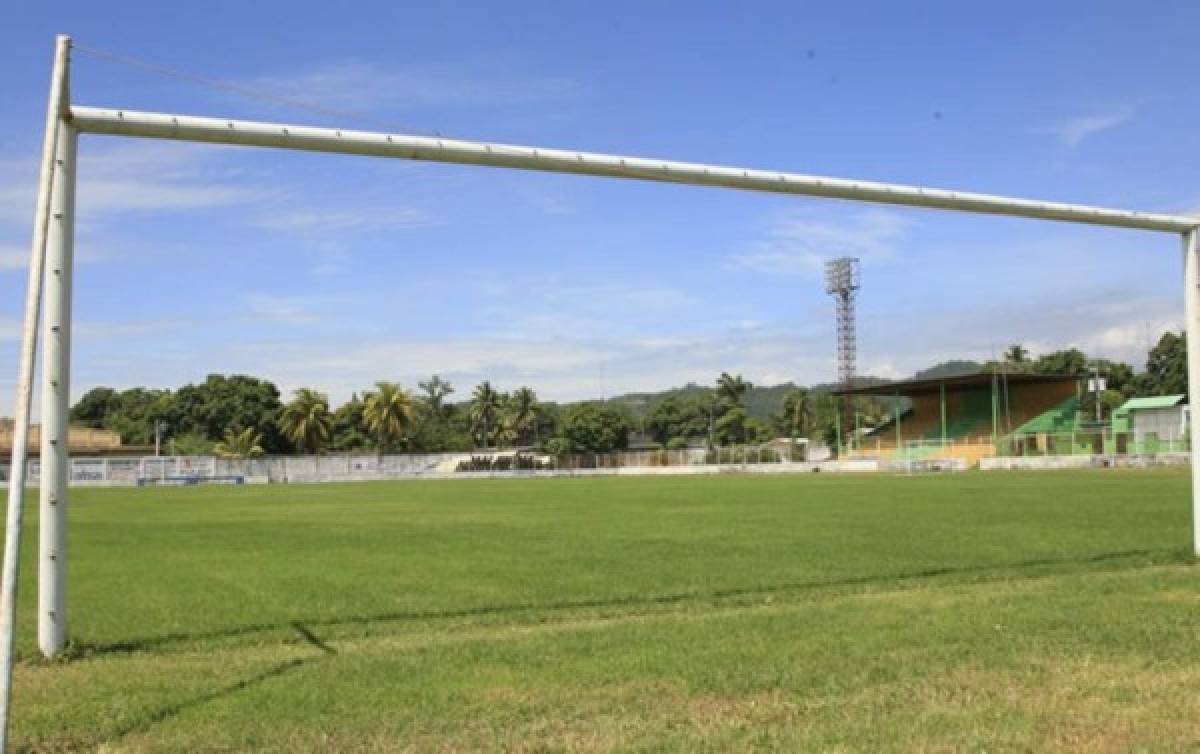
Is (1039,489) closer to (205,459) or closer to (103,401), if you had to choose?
(205,459)

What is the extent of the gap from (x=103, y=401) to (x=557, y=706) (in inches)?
5561

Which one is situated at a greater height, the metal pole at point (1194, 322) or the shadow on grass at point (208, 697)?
the metal pole at point (1194, 322)

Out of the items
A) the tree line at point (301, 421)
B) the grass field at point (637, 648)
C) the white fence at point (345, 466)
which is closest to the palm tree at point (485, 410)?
the tree line at point (301, 421)

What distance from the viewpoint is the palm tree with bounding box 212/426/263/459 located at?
4338 inches

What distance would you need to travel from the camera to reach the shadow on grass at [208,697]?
5578mm

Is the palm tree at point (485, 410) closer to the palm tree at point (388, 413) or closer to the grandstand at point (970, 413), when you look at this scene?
the palm tree at point (388, 413)

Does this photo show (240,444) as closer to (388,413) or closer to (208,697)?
(388,413)

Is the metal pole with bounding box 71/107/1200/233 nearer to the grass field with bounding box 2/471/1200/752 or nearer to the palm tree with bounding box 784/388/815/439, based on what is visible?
the grass field with bounding box 2/471/1200/752

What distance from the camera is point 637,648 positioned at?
7.51 meters

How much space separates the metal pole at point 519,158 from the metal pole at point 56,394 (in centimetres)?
52

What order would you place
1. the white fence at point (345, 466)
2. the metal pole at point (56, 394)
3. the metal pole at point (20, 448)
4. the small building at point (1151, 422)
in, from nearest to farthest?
the metal pole at point (20, 448) < the metal pole at point (56, 394) < the small building at point (1151, 422) < the white fence at point (345, 466)

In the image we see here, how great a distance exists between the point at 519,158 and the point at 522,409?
132m

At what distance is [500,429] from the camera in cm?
13912

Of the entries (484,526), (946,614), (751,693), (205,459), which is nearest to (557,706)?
(751,693)
